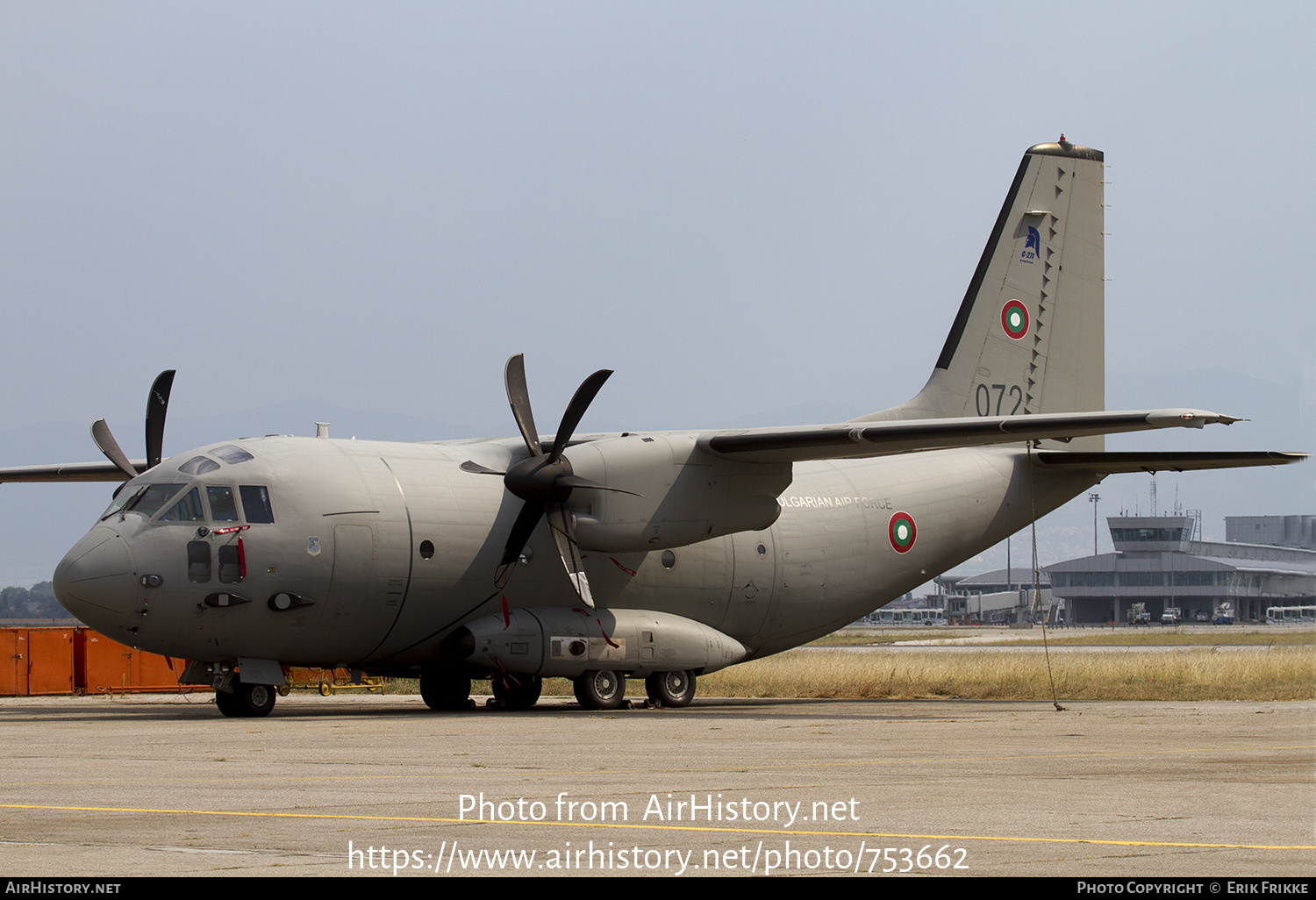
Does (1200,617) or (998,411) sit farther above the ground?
(998,411)

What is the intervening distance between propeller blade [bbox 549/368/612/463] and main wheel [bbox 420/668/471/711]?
14.3 ft

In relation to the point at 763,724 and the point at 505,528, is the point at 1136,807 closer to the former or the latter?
the point at 763,724

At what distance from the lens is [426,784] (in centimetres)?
1067

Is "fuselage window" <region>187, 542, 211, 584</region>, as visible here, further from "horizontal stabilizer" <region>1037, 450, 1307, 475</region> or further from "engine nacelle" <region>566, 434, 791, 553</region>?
"horizontal stabilizer" <region>1037, 450, 1307, 475</region>

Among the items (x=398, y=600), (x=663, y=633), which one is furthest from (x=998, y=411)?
(x=398, y=600)

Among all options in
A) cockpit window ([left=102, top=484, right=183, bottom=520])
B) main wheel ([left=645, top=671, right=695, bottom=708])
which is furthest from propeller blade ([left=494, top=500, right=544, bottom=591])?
cockpit window ([left=102, top=484, right=183, bottom=520])

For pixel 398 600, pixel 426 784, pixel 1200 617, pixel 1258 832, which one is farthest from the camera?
pixel 1200 617

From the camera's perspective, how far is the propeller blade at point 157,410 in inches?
896

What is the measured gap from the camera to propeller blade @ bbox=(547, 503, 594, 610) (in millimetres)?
20984

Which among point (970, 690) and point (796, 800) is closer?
point (796, 800)

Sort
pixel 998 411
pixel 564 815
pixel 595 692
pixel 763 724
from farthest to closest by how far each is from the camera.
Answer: pixel 998 411
pixel 595 692
pixel 763 724
pixel 564 815

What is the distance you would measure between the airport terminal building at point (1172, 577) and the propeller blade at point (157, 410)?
110 meters

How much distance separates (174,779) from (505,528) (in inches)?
433

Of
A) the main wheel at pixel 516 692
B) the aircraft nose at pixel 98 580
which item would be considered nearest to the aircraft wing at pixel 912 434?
the main wheel at pixel 516 692
